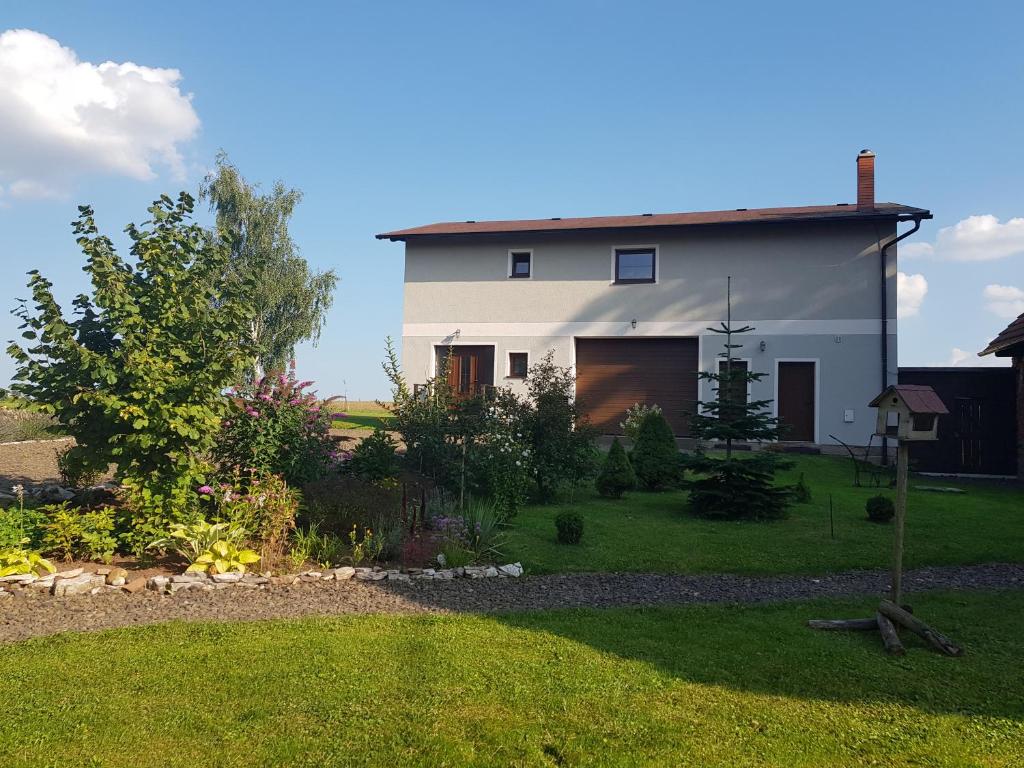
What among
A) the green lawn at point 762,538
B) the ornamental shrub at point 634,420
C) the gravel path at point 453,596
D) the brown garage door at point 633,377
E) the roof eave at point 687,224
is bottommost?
the gravel path at point 453,596

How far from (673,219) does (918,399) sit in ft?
49.7

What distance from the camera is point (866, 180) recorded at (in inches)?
714

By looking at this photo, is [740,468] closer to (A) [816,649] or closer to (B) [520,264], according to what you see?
(A) [816,649]

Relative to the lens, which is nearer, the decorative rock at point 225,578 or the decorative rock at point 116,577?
the decorative rock at point 116,577

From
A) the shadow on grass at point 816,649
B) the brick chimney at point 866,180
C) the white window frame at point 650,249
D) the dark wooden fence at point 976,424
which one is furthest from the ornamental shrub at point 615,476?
the brick chimney at point 866,180

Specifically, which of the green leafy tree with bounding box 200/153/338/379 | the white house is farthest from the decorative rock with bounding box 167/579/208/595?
the green leafy tree with bounding box 200/153/338/379

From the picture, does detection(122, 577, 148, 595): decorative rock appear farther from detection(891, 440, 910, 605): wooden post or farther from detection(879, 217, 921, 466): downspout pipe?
detection(879, 217, 921, 466): downspout pipe

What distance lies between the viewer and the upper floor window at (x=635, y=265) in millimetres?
18875

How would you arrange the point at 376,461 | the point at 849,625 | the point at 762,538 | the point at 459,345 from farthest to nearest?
the point at 459,345 → the point at 376,461 → the point at 762,538 → the point at 849,625

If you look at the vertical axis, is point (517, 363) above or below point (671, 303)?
below

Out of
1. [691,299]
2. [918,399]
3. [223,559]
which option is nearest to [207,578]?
[223,559]

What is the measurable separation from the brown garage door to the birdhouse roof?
12.9m

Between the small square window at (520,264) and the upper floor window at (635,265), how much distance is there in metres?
2.55

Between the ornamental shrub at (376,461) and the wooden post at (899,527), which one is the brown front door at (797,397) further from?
the wooden post at (899,527)
